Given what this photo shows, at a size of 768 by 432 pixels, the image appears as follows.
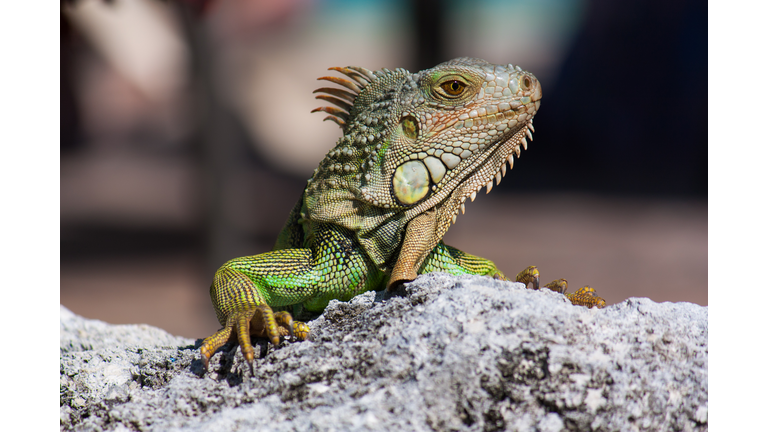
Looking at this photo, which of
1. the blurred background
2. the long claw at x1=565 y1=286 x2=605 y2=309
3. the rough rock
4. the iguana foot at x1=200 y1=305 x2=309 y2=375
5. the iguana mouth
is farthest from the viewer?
the blurred background

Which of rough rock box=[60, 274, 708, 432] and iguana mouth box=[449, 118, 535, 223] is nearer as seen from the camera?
rough rock box=[60, 274, 708, 432]

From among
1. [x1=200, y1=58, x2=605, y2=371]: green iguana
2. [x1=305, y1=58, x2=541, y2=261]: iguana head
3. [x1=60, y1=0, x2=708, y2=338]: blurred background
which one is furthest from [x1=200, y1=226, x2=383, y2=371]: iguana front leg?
[x1=60, y1=0, x2=708, y2=338]: blurred background

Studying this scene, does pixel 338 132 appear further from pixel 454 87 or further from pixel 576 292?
pixel 576 292

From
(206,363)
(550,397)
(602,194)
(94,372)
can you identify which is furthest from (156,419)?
(602,194)

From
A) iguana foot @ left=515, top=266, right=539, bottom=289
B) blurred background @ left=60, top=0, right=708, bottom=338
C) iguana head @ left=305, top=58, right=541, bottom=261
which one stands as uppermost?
blurred background @ left=60, top=0, right=708, bottom=338

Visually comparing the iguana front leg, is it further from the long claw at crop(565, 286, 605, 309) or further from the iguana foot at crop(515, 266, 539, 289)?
the long claw at crop(565, 286, 605, 309)

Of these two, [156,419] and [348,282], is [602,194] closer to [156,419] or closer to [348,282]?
[348,282]

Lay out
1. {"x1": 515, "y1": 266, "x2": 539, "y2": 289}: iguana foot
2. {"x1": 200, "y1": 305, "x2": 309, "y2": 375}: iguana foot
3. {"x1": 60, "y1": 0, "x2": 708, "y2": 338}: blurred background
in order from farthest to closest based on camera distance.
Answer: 1. {"x1": 60, "y1": 0, "x2": 708, "y2": 338}: blurred background
2. {"x1": 515, "y1": 266, "x2": 539, "y2": 289}: iguana foot
3. {"x1": 200, "y1": 305, "x2": 309, "y2": 375}: iguana foot

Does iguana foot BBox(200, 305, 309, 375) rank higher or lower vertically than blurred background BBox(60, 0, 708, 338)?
lower
